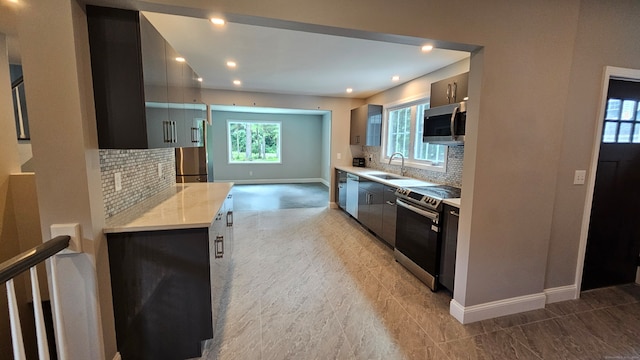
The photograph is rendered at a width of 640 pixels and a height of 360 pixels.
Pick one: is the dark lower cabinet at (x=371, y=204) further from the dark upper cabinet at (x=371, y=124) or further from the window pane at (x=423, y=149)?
the dark upper cabinet at (x=371, y=124)

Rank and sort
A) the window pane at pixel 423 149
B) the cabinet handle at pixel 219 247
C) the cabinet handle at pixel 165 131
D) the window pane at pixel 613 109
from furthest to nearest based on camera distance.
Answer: the window pane at pixel 423 149 < the window pane at pixel 613 109 < the cabinet handle at pixel 219 247 < the cabinet handle at pixel 165 131

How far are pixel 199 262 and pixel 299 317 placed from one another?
3.30 feet

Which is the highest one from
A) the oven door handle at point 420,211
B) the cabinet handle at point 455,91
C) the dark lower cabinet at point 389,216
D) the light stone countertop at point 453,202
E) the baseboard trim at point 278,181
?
the cabinet handle at point 455,91

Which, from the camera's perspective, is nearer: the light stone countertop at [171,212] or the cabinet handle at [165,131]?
the light stone countertop at [171,212]

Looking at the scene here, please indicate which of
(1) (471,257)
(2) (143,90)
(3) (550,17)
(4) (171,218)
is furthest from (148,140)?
(3) (550,17)

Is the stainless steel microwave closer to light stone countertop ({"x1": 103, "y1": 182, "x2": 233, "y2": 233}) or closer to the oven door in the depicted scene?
the oven door

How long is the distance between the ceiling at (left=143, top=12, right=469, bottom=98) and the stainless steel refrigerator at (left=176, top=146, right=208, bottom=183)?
120cm

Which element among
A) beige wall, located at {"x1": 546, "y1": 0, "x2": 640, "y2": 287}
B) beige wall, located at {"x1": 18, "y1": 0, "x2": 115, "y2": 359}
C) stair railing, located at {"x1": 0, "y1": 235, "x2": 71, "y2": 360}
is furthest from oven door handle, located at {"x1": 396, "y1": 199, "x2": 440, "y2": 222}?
stair railing, located at {"x1": 0, "y1": 235, "x2": 71, "y2": 360}

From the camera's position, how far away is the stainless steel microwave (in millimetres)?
2738

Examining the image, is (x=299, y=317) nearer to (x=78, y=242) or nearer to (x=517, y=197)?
(x=78, y=242)

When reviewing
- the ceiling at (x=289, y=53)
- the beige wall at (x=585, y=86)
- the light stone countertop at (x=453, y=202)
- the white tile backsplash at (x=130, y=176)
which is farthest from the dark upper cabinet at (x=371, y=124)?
the white tile backsplash at (x=130, y=176)

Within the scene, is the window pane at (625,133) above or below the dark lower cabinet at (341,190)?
above

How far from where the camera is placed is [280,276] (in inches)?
116

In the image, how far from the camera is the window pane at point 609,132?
246 centimetres
